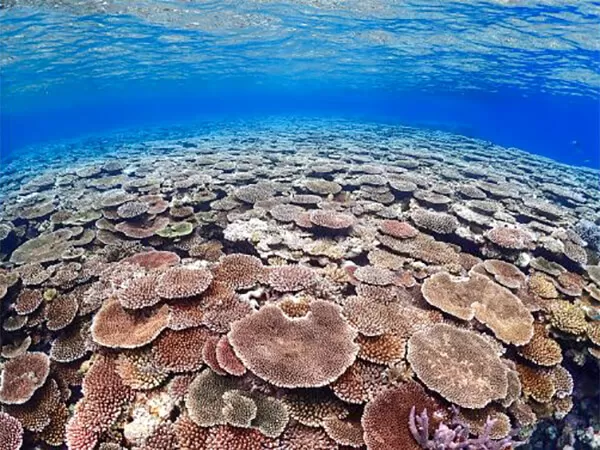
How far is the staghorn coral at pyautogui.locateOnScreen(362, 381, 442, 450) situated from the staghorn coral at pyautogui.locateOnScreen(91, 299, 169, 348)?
2.52m

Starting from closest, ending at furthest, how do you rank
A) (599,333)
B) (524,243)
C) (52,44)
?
(599,333) < (524,243) < (52,44)

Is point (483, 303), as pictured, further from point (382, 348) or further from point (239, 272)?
point (239, 272)

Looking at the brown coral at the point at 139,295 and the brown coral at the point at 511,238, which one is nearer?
the brown coral at the point at 139,295

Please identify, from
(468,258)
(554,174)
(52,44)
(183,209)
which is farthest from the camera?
(52,44)

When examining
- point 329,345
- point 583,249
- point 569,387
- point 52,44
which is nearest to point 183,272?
point 329,345

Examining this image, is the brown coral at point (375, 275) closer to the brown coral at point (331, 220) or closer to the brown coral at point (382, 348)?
the brown coral at point (382, 348)

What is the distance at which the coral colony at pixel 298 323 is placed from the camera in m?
3.51

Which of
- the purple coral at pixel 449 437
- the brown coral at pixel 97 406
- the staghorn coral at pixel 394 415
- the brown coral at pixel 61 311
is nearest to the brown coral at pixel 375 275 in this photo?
the staghorn coral at pixel 394 415

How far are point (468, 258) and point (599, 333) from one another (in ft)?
6.82

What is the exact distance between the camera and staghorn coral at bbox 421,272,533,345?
4695mm

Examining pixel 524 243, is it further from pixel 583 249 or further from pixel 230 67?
pixel 230 67

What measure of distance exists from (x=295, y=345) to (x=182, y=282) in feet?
6.05

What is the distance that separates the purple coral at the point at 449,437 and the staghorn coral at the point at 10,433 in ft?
13.4

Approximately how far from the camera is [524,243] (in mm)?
6848
